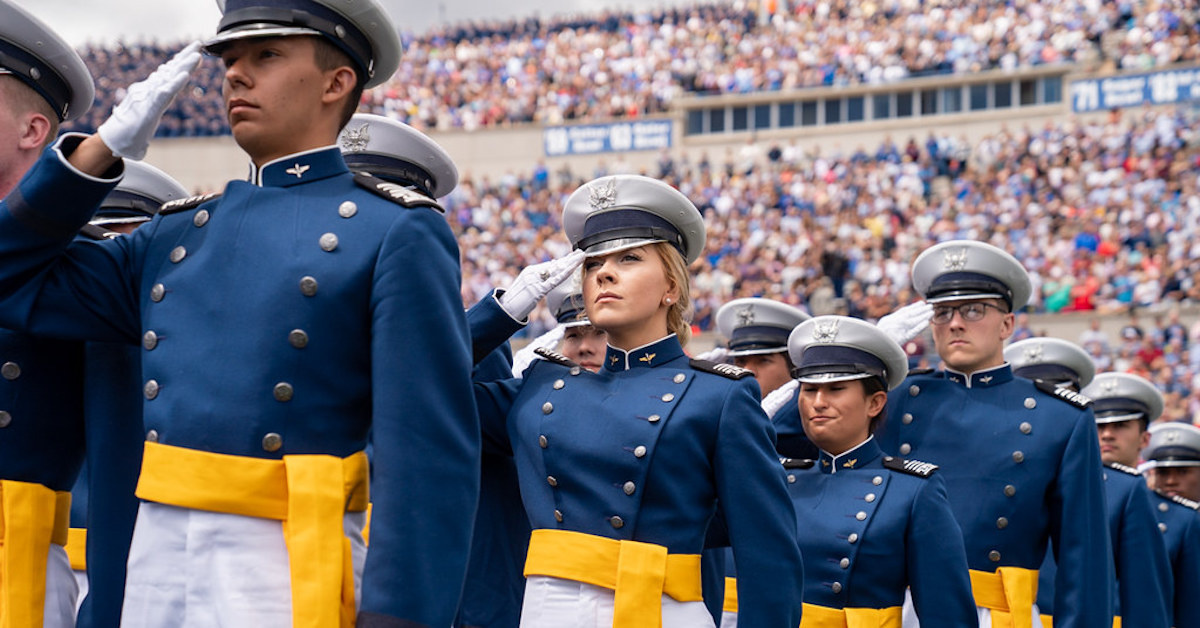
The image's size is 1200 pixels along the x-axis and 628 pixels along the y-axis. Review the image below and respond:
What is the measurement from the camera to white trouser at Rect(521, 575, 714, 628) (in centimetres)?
426

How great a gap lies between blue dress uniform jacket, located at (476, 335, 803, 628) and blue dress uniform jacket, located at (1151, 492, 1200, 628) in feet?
20.1

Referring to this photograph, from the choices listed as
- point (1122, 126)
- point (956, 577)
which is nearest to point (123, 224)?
point (956, 577)

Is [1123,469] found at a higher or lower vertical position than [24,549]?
lower

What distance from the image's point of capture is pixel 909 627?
598 centimetres

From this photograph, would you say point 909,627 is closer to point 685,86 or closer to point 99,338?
point 99,338

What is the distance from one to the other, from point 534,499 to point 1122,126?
92.0 feet

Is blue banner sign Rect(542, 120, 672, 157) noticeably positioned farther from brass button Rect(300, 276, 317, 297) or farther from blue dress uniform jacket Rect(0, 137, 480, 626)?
brass button Rect(300, 276, 317, 297)

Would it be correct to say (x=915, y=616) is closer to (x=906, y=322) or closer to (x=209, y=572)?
(x=906, y=322)

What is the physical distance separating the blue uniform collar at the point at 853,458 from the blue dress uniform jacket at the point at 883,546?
0.34 ft

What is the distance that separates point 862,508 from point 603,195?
181 centimetres

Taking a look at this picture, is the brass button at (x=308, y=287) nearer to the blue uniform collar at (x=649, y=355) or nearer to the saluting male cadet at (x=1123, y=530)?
the blue uniform collar at (x=649, y=355)

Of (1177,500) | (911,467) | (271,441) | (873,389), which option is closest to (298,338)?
(271,441)

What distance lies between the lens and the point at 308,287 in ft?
9.57

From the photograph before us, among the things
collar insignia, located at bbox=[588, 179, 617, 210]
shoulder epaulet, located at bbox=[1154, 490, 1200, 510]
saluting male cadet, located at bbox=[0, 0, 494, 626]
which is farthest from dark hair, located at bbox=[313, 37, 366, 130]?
shoulder epaulet, located at bbox=[1154, 490, 1200, 510]
